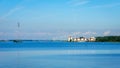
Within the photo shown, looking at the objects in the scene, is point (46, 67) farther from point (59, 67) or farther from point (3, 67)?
point (3, 67)

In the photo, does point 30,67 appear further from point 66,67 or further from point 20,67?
point 66,67

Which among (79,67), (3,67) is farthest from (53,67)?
(3,67)

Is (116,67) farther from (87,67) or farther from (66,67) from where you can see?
(66,67)

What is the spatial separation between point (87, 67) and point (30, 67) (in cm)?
642

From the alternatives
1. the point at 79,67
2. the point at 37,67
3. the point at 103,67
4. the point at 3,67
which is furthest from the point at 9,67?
the point at 103,67

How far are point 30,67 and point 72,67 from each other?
472 cm

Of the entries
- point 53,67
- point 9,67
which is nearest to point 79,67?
point 53,67

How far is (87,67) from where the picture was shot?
3409cm

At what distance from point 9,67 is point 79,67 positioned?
7896 mm

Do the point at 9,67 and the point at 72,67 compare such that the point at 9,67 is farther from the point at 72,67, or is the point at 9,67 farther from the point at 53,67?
the point at 72,67

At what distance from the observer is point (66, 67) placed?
3362 centimetres

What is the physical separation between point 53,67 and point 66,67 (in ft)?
4.89

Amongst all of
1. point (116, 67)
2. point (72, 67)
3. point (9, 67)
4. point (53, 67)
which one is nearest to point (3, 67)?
point (9, 67)

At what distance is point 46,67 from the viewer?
33.4m
